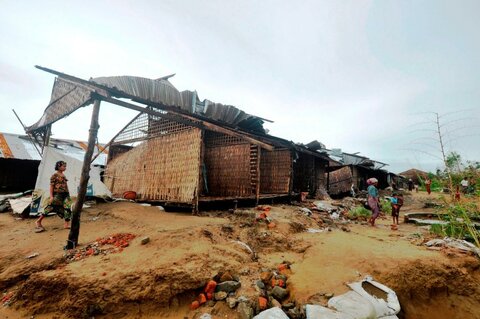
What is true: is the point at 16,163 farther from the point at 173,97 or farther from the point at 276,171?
the point at 276,171

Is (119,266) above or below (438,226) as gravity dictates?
below

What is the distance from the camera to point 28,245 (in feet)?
14.0

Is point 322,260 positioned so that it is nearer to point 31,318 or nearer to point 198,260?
point 198,260

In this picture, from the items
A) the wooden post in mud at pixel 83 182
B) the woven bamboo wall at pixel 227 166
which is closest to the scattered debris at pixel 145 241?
the wooden post in mud at pixel 83 182

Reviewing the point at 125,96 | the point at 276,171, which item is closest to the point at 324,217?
the point at 276,171

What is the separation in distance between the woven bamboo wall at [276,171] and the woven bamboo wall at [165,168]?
4059 millimetres

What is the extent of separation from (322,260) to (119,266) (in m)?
3.20

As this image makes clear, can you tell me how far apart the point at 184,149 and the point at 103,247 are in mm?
3890

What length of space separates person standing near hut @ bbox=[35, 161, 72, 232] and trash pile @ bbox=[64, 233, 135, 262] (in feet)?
6.64

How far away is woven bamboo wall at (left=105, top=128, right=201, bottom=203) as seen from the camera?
6.85m

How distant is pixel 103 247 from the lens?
12.8ft

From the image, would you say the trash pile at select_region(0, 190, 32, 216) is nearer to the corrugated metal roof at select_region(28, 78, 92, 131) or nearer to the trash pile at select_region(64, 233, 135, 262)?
the corrugated metal roof at select_region(28, 78, 92, 131)

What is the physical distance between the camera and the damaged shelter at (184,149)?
606 cm

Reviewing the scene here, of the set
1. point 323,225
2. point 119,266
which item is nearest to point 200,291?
point 119,266
